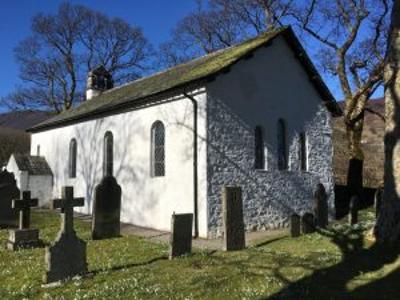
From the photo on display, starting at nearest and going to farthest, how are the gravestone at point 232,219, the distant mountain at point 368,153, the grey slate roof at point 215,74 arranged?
the gravestone at point 232,219, the grey slate roof at point 215,74, the distant mountain at point 368,153

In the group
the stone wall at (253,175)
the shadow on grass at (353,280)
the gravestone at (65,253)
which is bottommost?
the shadow on grass at (353,280)

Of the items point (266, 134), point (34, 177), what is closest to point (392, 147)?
point (266, 134)

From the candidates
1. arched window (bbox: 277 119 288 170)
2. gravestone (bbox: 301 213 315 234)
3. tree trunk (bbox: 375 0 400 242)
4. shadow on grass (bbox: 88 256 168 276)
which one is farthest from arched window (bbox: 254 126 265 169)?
shadow on grass (bbox: 88 256 168 276)

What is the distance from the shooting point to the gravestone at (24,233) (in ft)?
38.9

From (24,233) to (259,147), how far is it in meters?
8.26

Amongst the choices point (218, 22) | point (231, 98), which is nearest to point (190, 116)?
point (231, 98)

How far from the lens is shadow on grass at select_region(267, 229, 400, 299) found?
284 inches

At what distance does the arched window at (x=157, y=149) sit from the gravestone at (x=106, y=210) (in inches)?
126

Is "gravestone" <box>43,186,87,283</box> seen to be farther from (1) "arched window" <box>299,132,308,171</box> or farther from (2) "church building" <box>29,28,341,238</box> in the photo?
(1) "arched window" <box>299,132,308,171</box>

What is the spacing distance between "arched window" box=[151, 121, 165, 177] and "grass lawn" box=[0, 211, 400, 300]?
4606mm

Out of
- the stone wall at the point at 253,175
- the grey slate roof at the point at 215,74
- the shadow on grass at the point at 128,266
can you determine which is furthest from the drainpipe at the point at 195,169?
the shadow on grass at the point at 128,266

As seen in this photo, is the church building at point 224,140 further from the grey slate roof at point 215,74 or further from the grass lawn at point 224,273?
the grass lawn at point 224,273

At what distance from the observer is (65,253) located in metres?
8.74

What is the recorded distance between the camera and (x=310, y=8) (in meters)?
23.8
